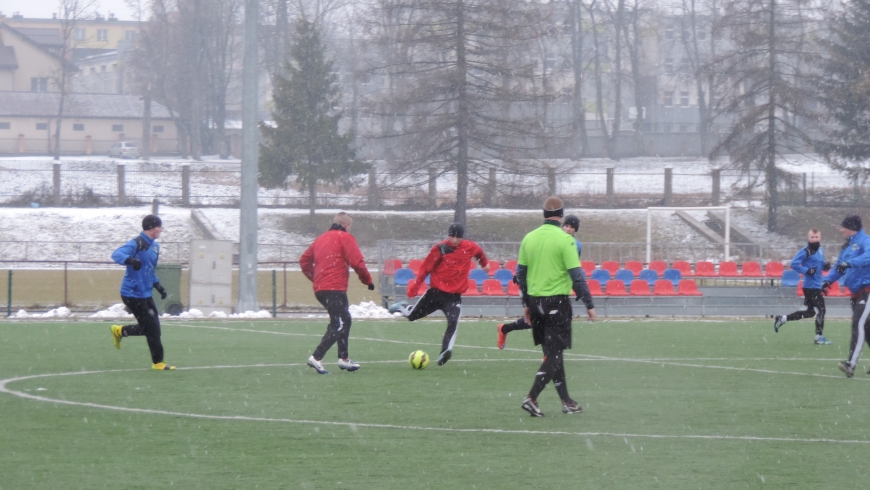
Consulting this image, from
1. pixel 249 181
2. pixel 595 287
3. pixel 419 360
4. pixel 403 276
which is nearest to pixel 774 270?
pixel 595 287

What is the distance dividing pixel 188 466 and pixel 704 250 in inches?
1230

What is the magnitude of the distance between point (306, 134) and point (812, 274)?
35.7 m

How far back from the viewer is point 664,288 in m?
23.9

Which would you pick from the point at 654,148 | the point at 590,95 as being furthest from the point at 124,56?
the point at 654,148

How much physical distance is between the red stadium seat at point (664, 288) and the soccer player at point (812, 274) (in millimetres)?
7131

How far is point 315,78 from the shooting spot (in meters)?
50.6

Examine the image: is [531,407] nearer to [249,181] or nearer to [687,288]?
[249,181]

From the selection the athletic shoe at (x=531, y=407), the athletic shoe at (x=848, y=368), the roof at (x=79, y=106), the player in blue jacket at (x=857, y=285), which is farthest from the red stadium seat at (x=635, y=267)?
the roof at (x=79, y=106)

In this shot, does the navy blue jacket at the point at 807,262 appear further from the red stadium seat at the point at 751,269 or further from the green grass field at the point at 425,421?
the red stadium seat at the point at 751,269

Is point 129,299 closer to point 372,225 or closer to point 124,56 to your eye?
point 372,225

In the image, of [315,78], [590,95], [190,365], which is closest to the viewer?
[190,365]

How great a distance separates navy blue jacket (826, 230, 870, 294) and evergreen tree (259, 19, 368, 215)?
37059 mm

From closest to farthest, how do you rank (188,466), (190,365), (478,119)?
(188,466) → (190,365) → (478,119)

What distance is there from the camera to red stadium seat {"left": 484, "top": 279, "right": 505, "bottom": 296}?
2357cm
